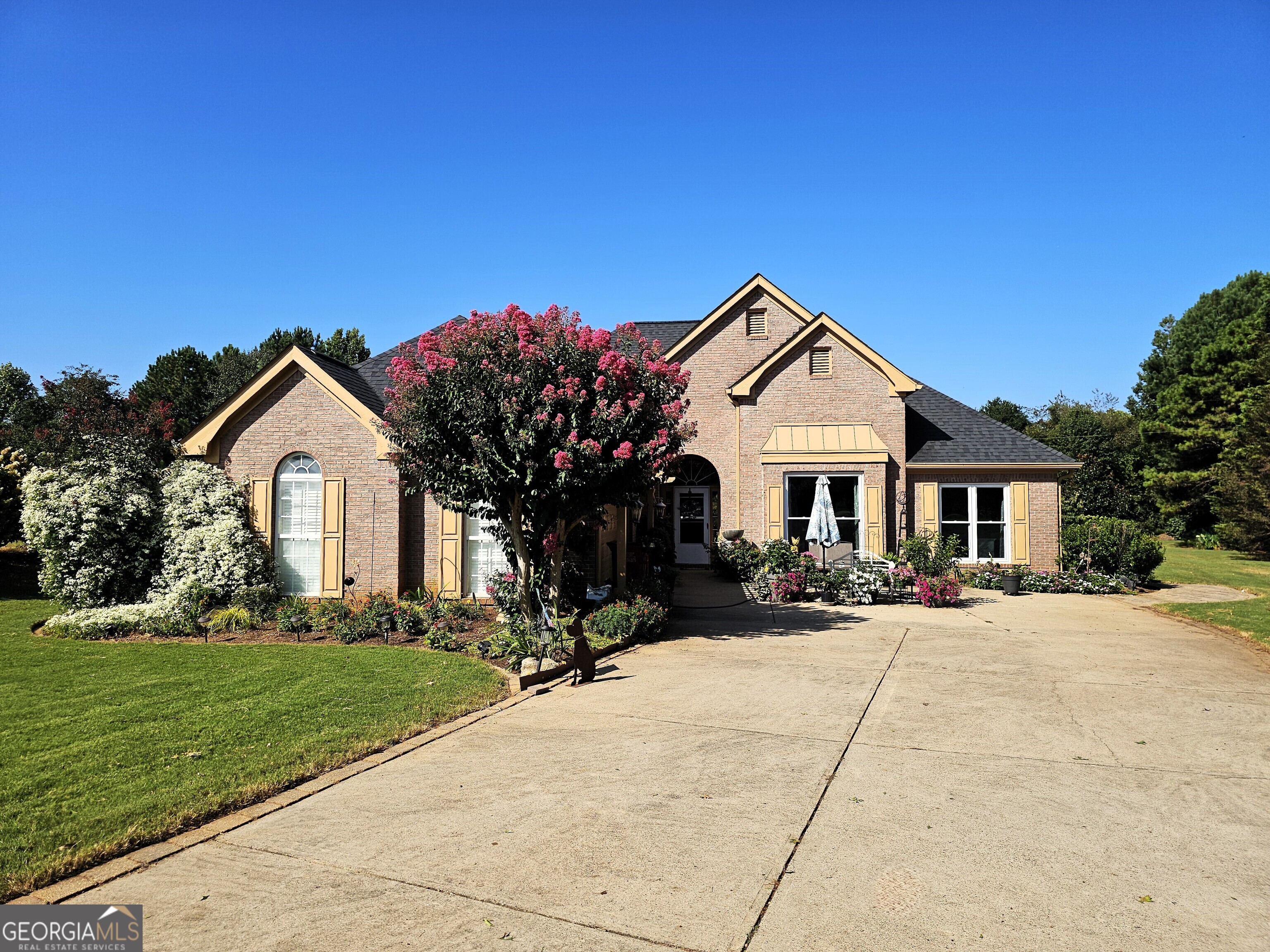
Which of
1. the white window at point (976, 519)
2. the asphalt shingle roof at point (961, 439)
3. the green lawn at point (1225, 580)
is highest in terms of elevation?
the asphalt shingle roof at point (961, 439)

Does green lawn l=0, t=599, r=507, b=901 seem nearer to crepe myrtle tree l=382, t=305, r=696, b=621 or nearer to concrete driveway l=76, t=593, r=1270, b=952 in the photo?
concrete driveway l=76, t=593, r=1270, b=952

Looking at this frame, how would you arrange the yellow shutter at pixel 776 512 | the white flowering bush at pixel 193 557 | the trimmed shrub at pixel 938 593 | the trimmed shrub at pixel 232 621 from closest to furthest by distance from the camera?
1. the trimmed shrub at pixel 232 621
2. the white flowering bush at pixel 193 557
3. the trimmed shrub at pixel 938 593
4. the yellow shutter at pixel 776 512

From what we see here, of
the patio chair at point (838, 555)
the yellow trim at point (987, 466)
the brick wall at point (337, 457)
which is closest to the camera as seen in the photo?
the brick wall at point (337, 457)

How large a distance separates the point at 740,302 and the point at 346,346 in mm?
40630

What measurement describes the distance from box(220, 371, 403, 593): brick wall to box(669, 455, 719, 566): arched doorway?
35.8ft

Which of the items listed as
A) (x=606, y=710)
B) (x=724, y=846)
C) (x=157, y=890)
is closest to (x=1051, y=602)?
(x=606, y=710)

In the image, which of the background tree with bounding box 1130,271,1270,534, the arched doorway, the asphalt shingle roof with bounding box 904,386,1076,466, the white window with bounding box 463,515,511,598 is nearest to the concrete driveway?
the white window with bounding box 463,515,511,598

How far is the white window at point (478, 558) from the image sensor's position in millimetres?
16094

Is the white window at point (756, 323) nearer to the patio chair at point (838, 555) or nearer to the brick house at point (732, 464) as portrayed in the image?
the brick house at point (732, 464)

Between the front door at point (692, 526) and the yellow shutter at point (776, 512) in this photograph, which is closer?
the yellow shutter at point (776, 512)

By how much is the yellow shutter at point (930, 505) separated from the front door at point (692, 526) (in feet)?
21.6

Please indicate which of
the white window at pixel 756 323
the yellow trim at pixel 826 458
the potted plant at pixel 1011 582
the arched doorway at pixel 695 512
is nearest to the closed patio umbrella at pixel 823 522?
the yellow trim at pixel 826 458

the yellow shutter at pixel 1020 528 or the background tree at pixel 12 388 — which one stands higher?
the background tree at pixel 12 388

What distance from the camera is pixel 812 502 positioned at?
71.2 ft
